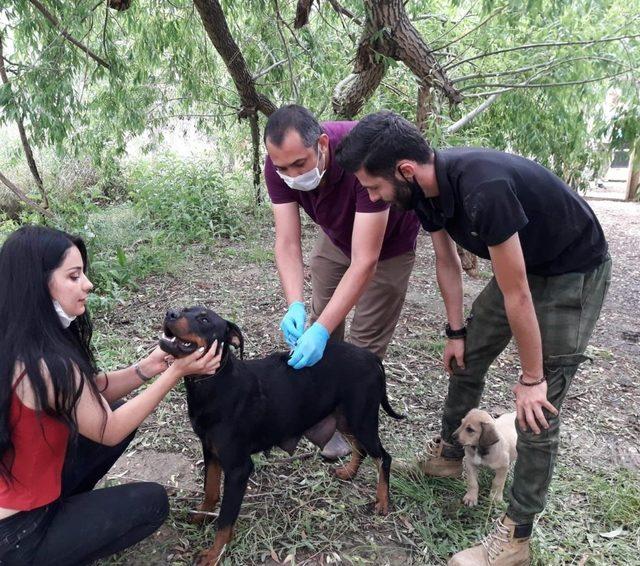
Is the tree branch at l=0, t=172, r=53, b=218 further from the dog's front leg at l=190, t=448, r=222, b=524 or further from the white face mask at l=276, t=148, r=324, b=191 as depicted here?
the dog's front leg at l=190, t=448, r=222, b=524

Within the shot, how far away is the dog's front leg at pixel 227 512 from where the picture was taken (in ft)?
7.98

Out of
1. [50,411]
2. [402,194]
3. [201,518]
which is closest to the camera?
[50,411]

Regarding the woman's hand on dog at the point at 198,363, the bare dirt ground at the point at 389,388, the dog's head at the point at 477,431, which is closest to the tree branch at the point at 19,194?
the bare dirt ground at the point at 389,388

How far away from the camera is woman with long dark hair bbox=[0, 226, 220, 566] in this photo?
1839mm

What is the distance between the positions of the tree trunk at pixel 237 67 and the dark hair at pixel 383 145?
4.58 meters

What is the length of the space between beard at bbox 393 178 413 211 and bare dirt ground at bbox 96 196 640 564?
161 cm

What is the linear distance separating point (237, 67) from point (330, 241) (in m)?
4.49

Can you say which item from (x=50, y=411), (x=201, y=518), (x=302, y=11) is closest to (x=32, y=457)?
(x=50, y=411)

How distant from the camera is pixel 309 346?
2.57 meters

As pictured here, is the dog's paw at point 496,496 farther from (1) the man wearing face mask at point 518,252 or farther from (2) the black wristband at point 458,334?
(2) the black wristband at point 458,334

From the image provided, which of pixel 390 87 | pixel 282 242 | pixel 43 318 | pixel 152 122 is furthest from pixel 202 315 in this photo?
pixel 152 122

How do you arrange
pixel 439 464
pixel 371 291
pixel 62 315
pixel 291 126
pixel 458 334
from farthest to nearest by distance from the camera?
pixel 371 291
pixel 439 464
pixel 458 334
pixel 291 126
pixel 62 315

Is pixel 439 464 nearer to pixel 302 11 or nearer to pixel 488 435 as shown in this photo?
pixel 488 435

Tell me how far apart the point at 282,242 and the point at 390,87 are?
5.00m
